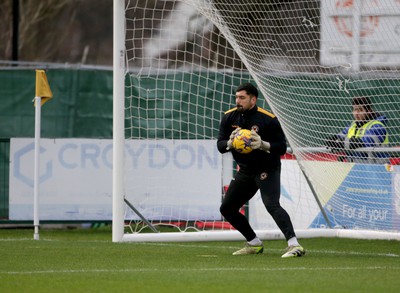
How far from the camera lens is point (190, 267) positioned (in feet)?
37.8

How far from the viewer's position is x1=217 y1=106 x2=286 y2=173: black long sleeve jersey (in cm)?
1309

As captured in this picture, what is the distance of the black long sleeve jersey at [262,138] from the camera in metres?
13.1

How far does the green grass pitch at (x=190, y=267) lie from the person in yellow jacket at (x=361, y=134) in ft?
3.95

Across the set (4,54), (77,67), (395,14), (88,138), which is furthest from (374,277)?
(4,54)

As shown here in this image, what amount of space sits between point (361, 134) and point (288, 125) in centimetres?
99

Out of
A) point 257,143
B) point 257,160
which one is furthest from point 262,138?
point 257,143

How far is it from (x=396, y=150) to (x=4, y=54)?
21.0 m

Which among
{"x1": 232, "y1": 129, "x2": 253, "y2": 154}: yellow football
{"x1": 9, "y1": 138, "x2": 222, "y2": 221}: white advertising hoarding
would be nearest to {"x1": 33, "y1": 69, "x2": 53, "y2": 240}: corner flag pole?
{"x1": 9, "y1": 138, "x2": 222, "y2": 221}: white advertising hoarding

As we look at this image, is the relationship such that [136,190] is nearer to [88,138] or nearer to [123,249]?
[88,138]

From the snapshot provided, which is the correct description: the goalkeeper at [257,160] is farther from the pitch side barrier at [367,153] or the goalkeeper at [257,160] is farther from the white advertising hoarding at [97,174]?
the white advertising hoarding at [97,174]

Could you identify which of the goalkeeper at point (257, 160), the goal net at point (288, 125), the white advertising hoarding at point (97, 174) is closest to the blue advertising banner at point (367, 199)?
the goal net at point (288, 125)

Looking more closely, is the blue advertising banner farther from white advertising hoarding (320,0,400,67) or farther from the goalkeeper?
the goalkeeper

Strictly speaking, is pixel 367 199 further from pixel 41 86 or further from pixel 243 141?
pixel 41 86

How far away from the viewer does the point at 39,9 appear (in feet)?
118
